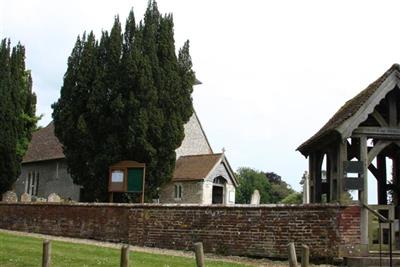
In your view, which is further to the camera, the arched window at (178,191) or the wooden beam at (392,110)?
the arched window at (178,191)

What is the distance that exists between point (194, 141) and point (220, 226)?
76.9 feet

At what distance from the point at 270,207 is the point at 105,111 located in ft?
45.9

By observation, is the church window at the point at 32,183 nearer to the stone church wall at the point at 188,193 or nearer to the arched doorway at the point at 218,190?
the stone church wall at the point at 188,193

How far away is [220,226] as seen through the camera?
1664 centimetres

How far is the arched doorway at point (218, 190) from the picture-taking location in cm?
3722

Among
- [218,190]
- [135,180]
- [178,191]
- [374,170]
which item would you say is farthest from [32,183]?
[374,170]

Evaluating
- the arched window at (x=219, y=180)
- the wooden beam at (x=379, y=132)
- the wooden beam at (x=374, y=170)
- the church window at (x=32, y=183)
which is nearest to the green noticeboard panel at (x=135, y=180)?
the wooden beam at (x=374, y=170)

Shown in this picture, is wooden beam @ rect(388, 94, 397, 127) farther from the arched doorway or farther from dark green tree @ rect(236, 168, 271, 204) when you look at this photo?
dark green tree @ rect(236, 168, 271, 204)

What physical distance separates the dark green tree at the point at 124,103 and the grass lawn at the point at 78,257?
1017 centimetres

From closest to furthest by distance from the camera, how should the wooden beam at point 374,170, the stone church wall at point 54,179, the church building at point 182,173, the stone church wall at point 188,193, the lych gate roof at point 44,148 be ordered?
the wooden beam at point 374,170 → the stone church wall at point 188,193 → the church building at point 182,173 → the stone church wall at point 54,179 → the lych gate roof at point 44,148

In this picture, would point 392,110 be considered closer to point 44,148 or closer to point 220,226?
point 220,226

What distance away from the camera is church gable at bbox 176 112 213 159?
39.2 metres

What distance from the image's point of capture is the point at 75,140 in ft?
91.0

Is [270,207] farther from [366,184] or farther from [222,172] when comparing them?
[222,172]
